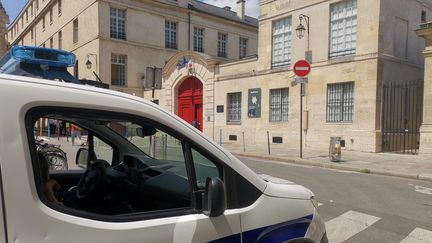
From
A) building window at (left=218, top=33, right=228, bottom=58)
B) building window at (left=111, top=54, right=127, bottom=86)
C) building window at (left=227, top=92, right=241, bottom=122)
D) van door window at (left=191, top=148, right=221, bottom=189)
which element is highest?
building window at (left=218, top=33, right=228, bottom=58)

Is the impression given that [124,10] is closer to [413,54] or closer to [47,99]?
[413,54]

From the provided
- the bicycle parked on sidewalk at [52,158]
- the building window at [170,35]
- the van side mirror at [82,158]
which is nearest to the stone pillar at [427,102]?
the bicycle parked on sidewalk at [52,158]

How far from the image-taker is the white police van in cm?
151

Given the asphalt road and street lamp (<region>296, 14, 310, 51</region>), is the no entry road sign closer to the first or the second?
street lamp (<region>296, 14, 310, 51</region>)

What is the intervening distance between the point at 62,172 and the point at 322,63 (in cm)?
1600

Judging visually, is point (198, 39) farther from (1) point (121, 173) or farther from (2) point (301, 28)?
(1) point (121, 173)

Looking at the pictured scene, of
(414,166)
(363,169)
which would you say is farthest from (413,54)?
(363,169)

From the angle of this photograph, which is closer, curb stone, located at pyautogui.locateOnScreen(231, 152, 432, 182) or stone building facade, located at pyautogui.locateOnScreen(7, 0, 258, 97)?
curb stone, located at pyautogui.locateOnScreen(231, 152, 432, 182)

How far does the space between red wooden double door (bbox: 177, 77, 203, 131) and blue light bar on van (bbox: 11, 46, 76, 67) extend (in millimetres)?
21178

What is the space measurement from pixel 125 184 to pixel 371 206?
546 cm

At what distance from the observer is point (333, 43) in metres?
17.5

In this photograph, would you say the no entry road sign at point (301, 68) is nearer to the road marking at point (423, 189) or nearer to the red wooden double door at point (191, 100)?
the road marking at point (423, 189)

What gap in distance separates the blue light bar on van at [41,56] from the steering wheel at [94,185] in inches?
44.6

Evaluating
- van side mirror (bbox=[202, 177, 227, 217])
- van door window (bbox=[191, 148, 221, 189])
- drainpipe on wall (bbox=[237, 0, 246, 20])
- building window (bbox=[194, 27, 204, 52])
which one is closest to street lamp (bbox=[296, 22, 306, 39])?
van door window (bbox=[191, 148, 221, 189])
